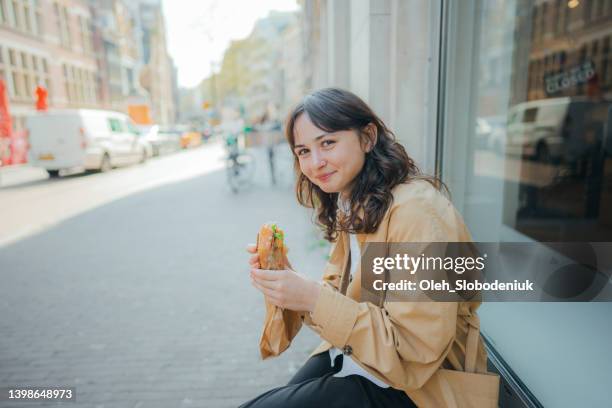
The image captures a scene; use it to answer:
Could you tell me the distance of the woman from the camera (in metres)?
1.17

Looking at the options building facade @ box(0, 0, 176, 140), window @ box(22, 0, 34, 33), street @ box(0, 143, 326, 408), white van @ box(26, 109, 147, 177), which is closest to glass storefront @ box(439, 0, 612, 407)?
street @ box(0, 143, 326, 408)

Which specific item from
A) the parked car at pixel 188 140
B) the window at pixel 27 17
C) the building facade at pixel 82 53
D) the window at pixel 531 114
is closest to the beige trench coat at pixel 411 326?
the window at pixel 531 114

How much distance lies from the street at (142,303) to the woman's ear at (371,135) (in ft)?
5.97

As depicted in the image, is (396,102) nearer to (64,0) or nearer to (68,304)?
(68,304)

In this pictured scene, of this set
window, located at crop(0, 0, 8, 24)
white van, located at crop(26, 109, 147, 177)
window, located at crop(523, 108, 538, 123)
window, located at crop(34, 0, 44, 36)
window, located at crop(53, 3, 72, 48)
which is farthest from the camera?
window, located at crop(53, 3, 72, 48)

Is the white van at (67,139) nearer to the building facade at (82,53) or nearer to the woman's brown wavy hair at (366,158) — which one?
the building facade at (82,53)

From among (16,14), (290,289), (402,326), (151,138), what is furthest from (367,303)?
(151,138)

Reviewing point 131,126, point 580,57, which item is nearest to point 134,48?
point 131,126

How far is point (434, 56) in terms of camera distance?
2.80 metres

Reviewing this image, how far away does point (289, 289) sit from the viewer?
4.29 ft

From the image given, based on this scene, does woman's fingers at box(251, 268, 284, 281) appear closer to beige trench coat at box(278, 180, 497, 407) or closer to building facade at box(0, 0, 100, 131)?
beige trench coat at box(278, 180, 497, 407)

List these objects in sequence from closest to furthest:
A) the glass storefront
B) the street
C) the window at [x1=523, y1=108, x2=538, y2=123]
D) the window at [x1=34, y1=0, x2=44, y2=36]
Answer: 1. the glass storefront
2. the street
3. the window at [x1=523, y1=108, x2=538, y2=123]
4. the window at [x1=34, y1=0, x2=44, y2=36]

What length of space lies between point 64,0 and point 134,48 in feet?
48.8

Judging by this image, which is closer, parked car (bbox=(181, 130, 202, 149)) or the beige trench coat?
the beige trench coat
